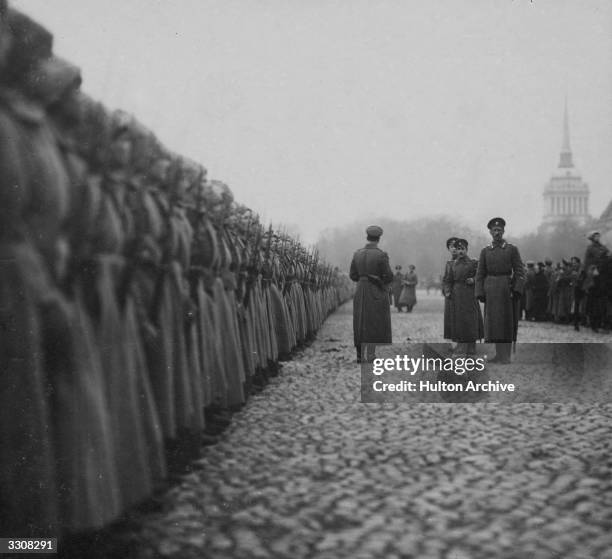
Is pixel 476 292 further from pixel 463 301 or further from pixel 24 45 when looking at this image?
pixel 24 45

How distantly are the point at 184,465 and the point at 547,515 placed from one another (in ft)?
6.73

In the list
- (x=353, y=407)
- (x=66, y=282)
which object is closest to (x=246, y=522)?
(x=66, y=282)

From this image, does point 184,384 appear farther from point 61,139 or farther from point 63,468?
point 61,139

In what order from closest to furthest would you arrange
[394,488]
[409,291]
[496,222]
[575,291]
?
[394,488]
[496,222]
[575,291]
[409,291]

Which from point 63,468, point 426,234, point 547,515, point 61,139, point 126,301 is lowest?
point 547,515

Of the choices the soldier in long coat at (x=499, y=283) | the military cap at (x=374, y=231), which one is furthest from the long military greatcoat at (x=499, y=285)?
the military cap at (x=374, y=231)

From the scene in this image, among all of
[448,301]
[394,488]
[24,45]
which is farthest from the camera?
[448,301]

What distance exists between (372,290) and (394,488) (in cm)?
599

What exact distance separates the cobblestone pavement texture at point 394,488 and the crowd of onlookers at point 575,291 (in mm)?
10145

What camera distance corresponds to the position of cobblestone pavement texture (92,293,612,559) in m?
3.51

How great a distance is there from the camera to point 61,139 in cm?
314

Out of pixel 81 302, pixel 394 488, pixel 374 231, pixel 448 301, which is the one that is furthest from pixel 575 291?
pixel 81 302

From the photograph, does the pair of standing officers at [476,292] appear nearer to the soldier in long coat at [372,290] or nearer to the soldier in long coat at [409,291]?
the soldier in long coat at [372,290]

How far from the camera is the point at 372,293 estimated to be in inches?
407
